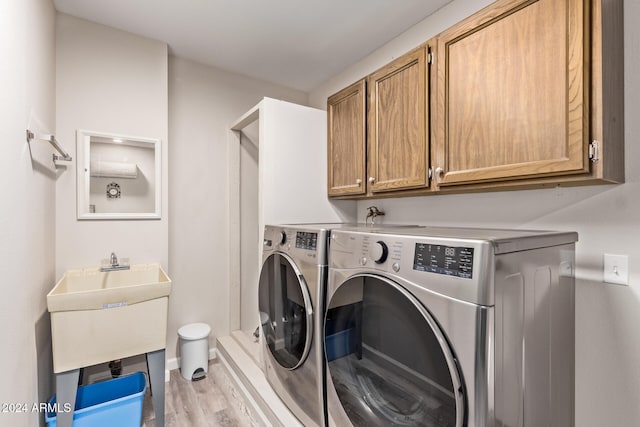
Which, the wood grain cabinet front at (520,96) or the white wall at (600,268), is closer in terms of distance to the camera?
the wood grain cabinet front at (520,96)

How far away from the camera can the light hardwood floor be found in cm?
178

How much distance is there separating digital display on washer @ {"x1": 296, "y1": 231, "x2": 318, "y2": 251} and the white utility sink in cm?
80

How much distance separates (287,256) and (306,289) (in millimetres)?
252

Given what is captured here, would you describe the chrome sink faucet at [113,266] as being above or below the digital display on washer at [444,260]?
below

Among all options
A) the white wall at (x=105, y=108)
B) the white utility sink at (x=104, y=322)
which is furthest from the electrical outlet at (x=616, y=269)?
the white wall at (x=105, y=108)

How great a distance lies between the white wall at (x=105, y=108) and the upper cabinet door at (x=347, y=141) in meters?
1.24

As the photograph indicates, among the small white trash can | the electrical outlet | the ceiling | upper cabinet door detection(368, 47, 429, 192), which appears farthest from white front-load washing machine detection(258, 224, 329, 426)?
the ceiling

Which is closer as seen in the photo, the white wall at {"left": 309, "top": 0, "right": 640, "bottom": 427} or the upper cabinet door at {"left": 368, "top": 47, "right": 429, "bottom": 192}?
the white wall at {"left": 309, "top": 0, "right": 640, "bottom": 427}

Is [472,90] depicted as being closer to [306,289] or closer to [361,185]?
[361,185]

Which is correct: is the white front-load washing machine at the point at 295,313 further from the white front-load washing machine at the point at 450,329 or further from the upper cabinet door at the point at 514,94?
the upper cabinet door at the point at 514,94

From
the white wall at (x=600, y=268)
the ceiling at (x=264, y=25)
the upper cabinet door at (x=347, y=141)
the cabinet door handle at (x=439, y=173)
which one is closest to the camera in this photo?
the white wall at (x=600, y=268)

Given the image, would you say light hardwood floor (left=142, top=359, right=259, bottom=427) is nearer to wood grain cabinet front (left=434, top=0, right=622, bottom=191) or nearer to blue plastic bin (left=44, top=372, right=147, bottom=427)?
blue plastic bin (left=44, top=372, right=147, bottom=427)

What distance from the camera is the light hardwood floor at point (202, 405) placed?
5.84ft

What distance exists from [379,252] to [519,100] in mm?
802
